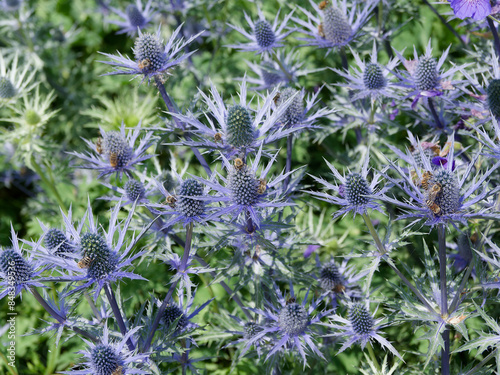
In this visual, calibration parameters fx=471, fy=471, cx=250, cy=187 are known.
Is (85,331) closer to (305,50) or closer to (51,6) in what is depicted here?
(305,50)

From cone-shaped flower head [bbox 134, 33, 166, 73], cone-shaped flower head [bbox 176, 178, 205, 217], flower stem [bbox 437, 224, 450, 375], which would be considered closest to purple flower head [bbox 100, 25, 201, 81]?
cone-shaped flower head [bbox 134, 33, 166, 73]

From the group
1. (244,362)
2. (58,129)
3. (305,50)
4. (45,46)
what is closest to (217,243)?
(244,362)

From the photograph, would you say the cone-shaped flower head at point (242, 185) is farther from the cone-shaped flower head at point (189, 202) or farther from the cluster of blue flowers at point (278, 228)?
the cone-shaped flower head at point (189, 202)

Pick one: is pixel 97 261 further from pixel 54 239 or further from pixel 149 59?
pixel 149 59

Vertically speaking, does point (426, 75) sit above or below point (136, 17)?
above

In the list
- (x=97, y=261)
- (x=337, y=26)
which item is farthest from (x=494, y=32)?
(x=97, y=261)

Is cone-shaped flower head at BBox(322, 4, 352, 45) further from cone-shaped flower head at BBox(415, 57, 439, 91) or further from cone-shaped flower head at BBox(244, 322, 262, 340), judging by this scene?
cone-shaped flower head at BBox(244, 322, 262, 340)

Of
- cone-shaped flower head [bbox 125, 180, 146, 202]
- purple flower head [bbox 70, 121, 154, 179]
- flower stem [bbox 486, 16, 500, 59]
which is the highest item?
flower stem [bbox 486, 16, 500, 59]
